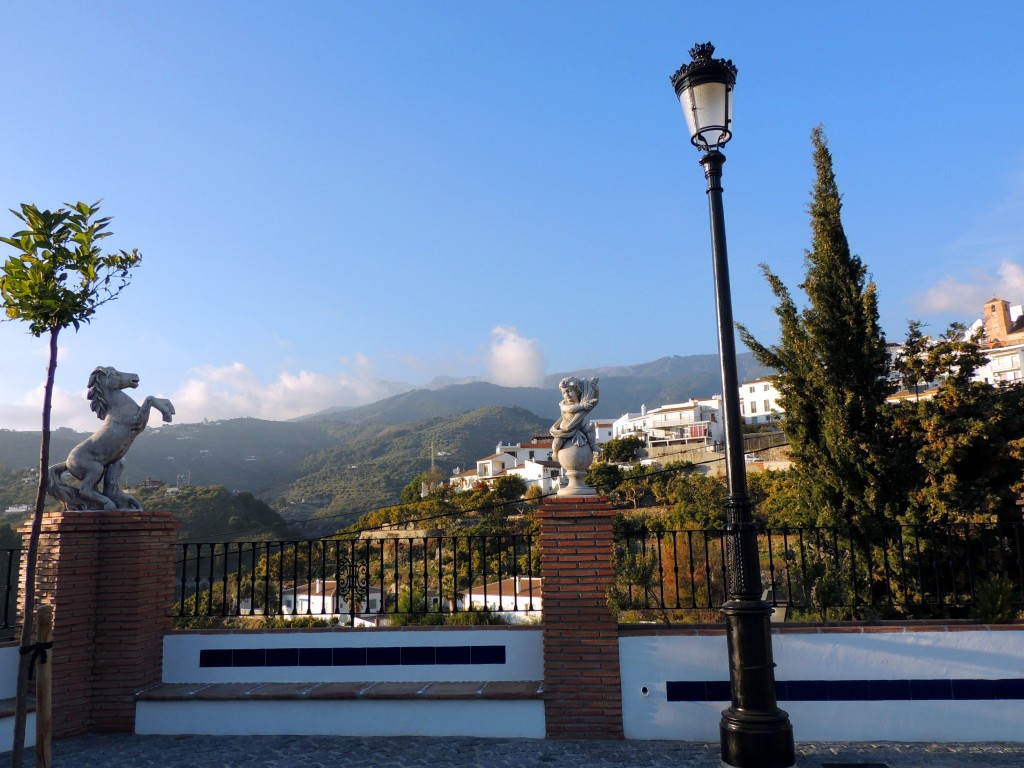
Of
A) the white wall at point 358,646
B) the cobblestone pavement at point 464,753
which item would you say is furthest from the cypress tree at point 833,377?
the white wall at point 358,646

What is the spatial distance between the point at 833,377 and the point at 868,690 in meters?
7.62

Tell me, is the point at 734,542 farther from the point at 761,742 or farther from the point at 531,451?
the point at 531,451

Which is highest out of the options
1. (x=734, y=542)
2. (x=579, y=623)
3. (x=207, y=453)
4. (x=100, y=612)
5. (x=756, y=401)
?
(x=756, y=401)

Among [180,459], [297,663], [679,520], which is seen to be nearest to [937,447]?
[297,663]

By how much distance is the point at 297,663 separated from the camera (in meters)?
6.46

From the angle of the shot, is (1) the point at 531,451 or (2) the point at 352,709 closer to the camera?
(2) the point at 352,709

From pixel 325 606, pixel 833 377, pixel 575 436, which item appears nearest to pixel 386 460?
pixel 325 606

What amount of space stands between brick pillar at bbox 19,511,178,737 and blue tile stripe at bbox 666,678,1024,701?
492cm

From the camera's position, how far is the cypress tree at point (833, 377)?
38.2ft

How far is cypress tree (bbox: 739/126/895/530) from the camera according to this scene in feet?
38.2

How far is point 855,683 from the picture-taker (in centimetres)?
556

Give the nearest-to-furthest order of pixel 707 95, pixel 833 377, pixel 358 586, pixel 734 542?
pixel 734 542, pixel 707 95, pixel 358 586, pixel 833 377

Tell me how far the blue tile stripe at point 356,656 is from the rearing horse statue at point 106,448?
1.76 metres

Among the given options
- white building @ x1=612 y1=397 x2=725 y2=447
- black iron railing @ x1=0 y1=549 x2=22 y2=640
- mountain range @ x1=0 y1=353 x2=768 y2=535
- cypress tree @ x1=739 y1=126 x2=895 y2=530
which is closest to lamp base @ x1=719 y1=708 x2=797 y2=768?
black iron railing @ x1=0 y1=549 x2=22 y2=640
